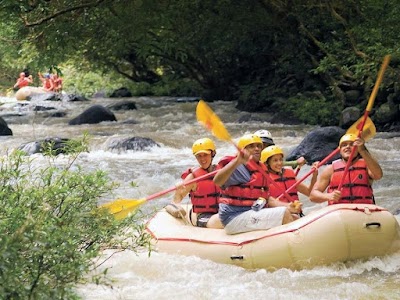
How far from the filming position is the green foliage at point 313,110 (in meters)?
14.6

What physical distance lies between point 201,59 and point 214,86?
135 centimetres

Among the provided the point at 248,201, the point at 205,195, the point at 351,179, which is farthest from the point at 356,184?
the point at 205,195

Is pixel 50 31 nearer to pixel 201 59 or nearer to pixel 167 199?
pixel 167 199

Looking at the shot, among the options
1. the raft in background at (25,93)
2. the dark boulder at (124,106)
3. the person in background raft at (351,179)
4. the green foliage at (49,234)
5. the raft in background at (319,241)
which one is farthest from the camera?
the raft in background at (25,93)

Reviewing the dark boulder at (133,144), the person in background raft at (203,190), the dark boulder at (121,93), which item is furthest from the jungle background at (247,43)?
the person in background raft at (203,190)

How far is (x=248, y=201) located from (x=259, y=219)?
6.2 inches

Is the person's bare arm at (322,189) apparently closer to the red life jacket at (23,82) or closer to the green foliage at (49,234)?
the green foliage at (49,234)

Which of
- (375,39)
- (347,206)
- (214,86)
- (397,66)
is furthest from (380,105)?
(347,206)

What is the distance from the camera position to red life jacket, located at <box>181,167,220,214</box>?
20.8 ft

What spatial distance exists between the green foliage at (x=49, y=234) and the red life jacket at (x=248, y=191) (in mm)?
2044

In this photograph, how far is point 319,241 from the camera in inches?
218

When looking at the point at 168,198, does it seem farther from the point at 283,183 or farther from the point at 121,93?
the point at 121,93

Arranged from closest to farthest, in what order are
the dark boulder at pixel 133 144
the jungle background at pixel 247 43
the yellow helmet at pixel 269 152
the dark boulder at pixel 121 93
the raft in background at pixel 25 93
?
1. the yellow helmet at pixel 269 152
2. the jungle background at pixel 247 43
3. the dark boulder at pixel 133 144
4. the dark boulder at pixel 121 93
5. the raft in background at pixel 25 93

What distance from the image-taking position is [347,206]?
561 cm
